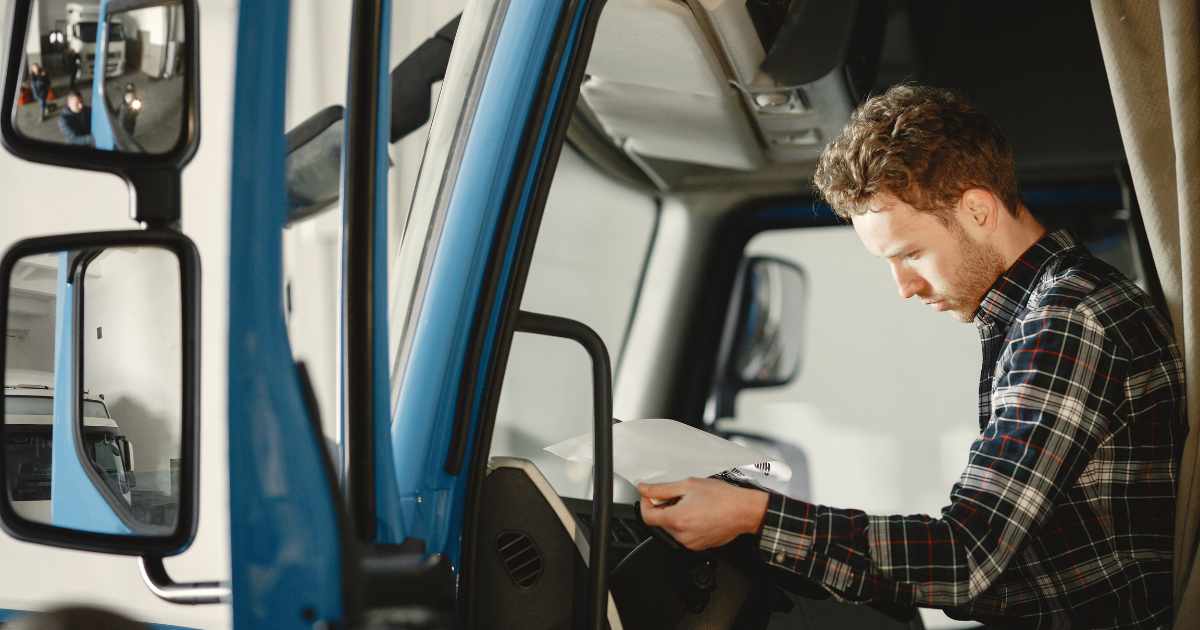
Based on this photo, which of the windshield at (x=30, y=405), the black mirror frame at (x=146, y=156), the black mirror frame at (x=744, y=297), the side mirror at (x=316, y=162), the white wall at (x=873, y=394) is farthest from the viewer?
the white wall at (x=873, y=394)

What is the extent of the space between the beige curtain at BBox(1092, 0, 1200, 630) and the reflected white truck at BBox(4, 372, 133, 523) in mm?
1333

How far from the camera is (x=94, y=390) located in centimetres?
111

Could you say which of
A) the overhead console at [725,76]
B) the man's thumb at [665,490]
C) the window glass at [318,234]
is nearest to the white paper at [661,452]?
the man's thumb at [665,490]

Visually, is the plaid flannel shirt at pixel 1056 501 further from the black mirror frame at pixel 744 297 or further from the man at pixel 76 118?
the black mirror frame at pixel 744 297

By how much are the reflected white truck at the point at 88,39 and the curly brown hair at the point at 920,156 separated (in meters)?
1.06

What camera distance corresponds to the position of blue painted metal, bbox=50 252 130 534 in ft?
3.63

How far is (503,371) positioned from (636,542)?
1.88ft

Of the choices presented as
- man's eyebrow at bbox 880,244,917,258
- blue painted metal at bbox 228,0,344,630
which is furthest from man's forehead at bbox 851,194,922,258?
blue painted metal at bbox 228,0,344,630

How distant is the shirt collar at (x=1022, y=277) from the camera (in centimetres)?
145

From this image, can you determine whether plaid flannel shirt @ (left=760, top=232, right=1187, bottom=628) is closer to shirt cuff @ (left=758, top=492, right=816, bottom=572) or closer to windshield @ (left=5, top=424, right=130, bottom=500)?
shirt cuff @ (left=758, top=492, right=816, bottom=572)

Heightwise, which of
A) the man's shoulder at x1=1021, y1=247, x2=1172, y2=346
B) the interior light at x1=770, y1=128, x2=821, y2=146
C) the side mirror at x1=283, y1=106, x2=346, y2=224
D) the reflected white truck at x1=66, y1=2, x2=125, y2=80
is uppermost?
the interior light at x1=770, y1=128, x2=821, y2=146

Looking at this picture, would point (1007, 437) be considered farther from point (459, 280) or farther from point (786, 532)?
point (459, 280)

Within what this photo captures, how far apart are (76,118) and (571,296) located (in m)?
1.94

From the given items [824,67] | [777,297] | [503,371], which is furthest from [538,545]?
[777,297]
